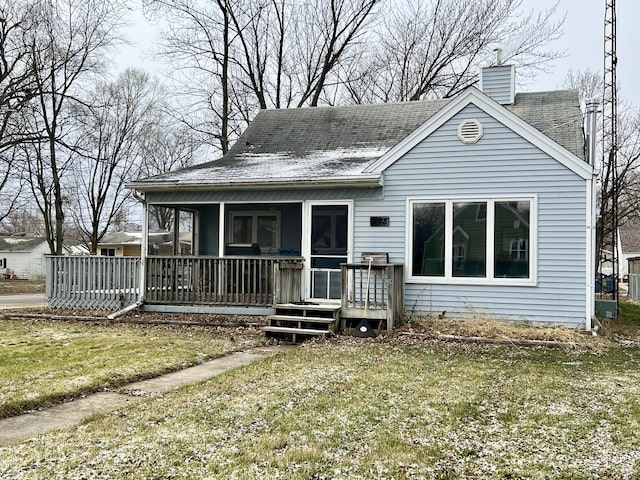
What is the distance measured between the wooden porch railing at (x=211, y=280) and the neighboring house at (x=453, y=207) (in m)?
0.03

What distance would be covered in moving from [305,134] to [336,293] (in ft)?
17.4

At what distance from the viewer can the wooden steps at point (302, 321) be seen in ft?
30.8

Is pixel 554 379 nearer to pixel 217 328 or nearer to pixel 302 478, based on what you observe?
pixel 302 478

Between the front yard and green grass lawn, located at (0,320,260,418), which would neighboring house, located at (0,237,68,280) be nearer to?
green grass lawn, located at (0,320,260,418)

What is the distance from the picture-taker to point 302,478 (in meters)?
3.41

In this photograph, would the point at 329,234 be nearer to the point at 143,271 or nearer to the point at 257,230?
the point at 257,230

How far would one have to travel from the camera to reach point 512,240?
32.9 feet

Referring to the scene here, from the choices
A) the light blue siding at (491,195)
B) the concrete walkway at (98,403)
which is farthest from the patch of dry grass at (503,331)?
the concrete walkway at (98,403)

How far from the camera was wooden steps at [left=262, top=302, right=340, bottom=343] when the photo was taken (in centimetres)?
938

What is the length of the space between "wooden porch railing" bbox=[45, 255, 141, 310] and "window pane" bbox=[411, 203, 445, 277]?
6.42 meters

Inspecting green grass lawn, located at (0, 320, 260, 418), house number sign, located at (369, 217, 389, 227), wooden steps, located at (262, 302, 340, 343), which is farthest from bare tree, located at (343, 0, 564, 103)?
green grass lawn, located at (0, 320, 260, 418)

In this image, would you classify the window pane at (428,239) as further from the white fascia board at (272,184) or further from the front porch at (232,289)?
the white fascia board at (272,184)

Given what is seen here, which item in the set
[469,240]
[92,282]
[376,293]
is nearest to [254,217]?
[92,282]

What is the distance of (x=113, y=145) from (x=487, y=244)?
28.6m
